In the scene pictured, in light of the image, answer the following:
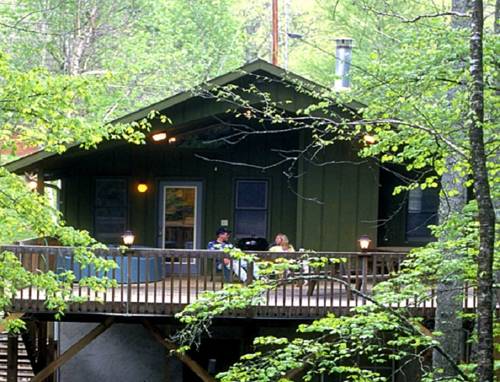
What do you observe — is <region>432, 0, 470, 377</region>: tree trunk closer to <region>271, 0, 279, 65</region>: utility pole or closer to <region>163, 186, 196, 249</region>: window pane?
<region>163, 186, 196, 249</region>: window pane

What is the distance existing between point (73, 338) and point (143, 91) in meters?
15.0

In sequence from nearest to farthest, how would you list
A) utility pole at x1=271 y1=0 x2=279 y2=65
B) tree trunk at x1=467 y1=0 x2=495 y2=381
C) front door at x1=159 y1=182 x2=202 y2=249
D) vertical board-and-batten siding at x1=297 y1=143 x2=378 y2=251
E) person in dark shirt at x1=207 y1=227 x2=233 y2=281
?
tree trunk at x1=467 y1=0 x2=495 y2=381 < person in dark shirt at x1=207 y1=227 x2=233 y2=281 < vertical board-and-batten siding at x1=297 y1=143 x2=378 y2=251 < front door at x1=159 y1=182 x2=202 y2=249 < utility pole at x1=271 y1=0 x2=279 y2=65

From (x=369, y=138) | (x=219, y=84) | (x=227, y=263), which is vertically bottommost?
(x=227, y=263)

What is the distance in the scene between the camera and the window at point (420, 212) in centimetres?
1492

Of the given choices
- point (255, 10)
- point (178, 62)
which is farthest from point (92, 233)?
point (255, 10)

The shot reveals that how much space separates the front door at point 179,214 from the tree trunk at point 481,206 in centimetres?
958

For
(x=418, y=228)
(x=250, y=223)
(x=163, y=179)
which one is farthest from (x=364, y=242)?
(x=163, y=179)

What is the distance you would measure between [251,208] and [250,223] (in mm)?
262

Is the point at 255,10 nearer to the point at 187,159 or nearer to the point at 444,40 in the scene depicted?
the point at 187,159

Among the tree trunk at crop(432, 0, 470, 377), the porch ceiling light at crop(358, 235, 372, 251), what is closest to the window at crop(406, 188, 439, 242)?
the porch ceiling light at crop(358, 235, 372, 251)

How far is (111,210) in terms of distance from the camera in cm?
1527

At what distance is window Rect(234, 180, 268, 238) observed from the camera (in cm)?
1503

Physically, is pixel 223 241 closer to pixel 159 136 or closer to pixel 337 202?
pixel 337 202

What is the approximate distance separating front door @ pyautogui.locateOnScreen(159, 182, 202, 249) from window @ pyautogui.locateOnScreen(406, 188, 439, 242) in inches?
145
